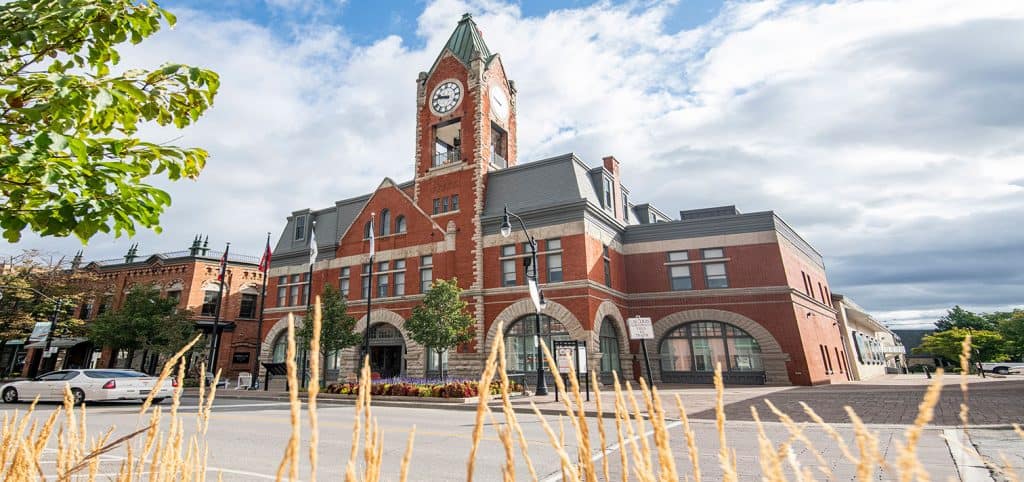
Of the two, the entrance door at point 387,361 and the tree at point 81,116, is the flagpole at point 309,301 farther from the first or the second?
the tree at point 81,116

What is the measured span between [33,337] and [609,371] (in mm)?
36864

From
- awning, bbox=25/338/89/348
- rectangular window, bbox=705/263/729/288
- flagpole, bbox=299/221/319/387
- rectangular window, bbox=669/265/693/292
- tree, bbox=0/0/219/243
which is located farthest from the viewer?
awning, bbox=25/338/89/348

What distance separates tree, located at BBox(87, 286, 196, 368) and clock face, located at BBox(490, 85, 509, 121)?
78.7ft

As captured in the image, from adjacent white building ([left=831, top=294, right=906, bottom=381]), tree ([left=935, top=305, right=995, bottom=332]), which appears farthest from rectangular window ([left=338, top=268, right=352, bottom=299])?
tree ([left=935, top=305, right=995, bottom=332])

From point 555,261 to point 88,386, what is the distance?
1903cm

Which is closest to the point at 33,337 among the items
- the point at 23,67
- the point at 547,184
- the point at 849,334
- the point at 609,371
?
the point at 547,184

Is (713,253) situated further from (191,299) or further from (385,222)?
(191,299)

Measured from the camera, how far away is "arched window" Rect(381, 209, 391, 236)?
32.5 metres

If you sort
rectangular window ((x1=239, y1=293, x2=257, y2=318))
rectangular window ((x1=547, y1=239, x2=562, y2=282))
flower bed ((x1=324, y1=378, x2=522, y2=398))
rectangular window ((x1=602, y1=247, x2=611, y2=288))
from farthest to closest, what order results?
rectangular window ((x1=239, y1=293, x2=257, y2=318))
rectangular window ((x1=602, y1=247, x2=611, y2=288))
rectangular window ((x1=547, y1=239, x2=562, y2=282))
flower bed ((x1=324, y1=378, x2=522, y2=398))

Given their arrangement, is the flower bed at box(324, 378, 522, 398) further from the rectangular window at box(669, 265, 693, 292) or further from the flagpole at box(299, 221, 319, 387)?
the rectangular window at box(669, 265, 693, 292)

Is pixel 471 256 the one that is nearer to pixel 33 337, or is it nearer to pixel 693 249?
pixel 693 249

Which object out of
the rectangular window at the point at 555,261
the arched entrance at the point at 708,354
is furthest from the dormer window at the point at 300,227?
the arched entrance at the point at 708,354

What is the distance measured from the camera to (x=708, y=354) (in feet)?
89.5

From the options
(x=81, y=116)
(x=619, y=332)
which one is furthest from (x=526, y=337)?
(x=81, y=116)
